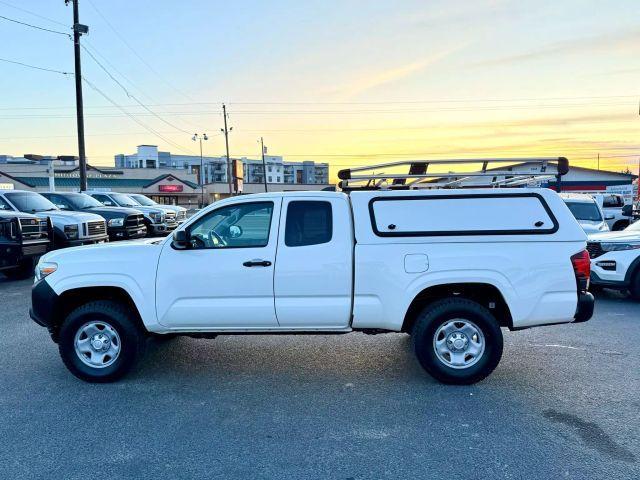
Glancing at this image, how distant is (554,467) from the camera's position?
3.12 metres

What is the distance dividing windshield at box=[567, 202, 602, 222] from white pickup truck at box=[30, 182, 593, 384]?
873cm

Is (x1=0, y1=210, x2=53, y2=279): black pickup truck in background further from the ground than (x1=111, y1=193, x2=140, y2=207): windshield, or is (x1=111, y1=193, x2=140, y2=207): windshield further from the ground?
(x1=111, y1=193, x2=140, y2=207): windshield

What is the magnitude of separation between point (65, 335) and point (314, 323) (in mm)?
2435

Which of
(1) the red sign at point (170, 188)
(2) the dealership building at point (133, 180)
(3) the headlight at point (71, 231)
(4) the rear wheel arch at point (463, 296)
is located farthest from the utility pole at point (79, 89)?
(1) the red sign at point (170, 188)

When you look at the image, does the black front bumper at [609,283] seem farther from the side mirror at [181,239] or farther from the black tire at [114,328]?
the black tire at [114,328]

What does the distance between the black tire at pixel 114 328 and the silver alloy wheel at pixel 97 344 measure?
0.10 ft

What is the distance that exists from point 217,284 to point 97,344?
4.51 ft

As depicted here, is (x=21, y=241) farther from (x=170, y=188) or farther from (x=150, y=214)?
(x=170, y=188)

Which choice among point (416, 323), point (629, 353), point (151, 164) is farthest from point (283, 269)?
point (151, 164)

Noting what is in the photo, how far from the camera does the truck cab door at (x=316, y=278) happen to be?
14.5 ft

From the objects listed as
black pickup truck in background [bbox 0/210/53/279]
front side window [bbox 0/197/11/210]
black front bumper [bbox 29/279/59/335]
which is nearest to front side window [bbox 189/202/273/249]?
black front bumper [bbox 29/279/59/335]

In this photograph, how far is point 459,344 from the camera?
176 inches

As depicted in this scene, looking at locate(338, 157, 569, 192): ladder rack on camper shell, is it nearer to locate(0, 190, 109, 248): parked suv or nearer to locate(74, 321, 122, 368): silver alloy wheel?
locate(74, 321, 122, 368): silver alloy wheel

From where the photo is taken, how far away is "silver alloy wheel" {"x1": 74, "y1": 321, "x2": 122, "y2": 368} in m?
4.62
